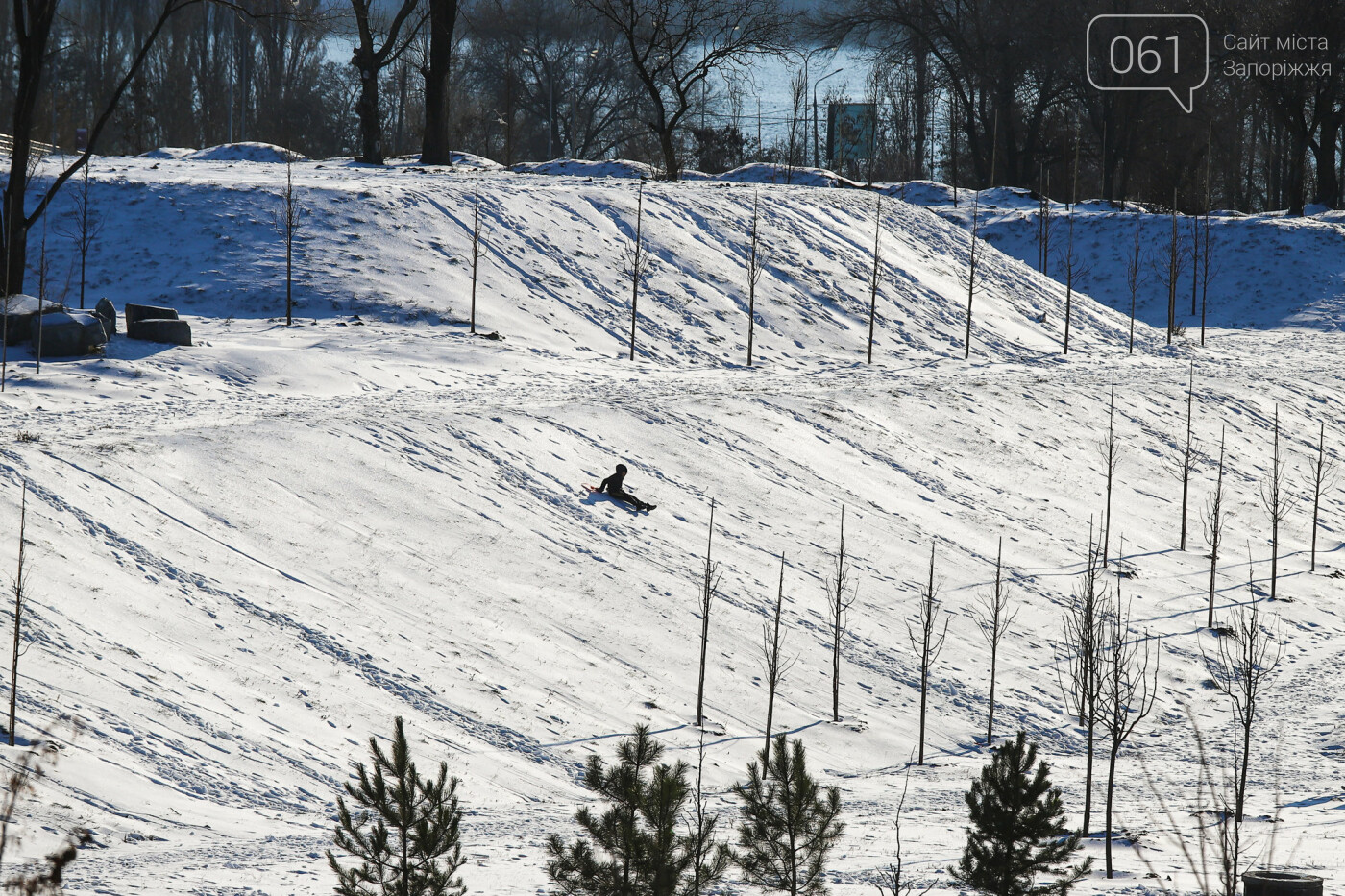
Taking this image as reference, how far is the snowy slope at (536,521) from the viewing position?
1301 cm

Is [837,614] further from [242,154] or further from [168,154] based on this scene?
[168,154]

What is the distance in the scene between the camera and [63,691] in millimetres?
12438

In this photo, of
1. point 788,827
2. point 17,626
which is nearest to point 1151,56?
point 17,626

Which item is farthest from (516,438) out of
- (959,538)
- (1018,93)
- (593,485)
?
(1018,93)

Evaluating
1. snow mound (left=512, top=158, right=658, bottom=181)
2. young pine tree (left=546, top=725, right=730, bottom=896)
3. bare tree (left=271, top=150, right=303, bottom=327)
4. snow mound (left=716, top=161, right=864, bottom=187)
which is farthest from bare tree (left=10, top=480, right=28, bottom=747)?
snow mound (left=716, top=161, right=864, bottom=187)

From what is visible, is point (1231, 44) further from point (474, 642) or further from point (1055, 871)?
point (1055, 871)

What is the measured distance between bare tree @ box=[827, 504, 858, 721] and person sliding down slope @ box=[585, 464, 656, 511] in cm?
343

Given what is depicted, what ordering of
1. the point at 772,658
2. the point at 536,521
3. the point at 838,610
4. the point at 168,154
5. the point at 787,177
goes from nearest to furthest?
the point at 772,658 < the point at 838,610 < the point at 536,521 < the point at 168,154 < the point at 787,177

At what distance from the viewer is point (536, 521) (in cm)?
2031

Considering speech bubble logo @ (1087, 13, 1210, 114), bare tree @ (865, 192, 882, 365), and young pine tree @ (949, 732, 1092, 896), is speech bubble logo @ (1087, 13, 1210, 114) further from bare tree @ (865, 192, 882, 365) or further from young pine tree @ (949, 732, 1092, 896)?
young pine tree @ (949, 732, 1092, 896)

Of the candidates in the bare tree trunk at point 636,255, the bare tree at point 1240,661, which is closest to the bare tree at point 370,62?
the bare tree trunk at point 636,255

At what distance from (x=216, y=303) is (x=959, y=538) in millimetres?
17379

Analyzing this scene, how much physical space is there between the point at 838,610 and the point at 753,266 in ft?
51.7

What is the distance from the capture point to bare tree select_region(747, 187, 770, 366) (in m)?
31.0
